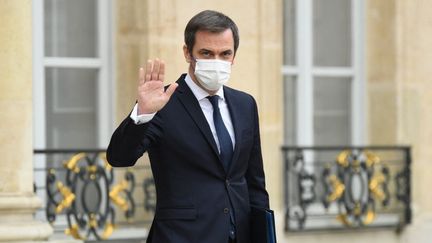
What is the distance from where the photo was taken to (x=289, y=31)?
10.6 metres

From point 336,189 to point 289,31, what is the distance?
133cm

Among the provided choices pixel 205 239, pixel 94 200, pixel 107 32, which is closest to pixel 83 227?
pixel 94 200

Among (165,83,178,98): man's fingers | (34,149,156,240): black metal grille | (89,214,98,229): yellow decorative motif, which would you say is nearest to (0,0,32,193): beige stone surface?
(34,149,156,240): black metal grille

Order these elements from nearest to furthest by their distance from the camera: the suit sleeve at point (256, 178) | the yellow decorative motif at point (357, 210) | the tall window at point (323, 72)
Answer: the suit sleeve at point (256, 178), the yellow decorative motif at point (357, 210), the tall window at point (323, 72)

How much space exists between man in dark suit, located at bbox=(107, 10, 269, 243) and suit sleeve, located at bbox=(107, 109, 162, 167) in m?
0.01

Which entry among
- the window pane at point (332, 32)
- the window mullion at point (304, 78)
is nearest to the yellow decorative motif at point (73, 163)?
the window mullion at point (304, 78)

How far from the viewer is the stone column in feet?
26.6

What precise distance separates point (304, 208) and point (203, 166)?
16.1 ft

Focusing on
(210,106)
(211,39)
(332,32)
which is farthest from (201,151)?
(332,32)

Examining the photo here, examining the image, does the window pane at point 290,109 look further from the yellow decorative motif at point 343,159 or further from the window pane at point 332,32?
the yellow decorative motif at point 343,159

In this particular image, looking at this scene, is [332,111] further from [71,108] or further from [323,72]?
[71,108]

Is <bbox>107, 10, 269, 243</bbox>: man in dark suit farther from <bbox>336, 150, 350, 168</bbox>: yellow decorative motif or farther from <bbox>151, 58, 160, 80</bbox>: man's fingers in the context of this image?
<bbox>336, 150, 350, 168</bbox>: yellow decorative motif

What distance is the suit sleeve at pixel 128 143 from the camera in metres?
5.00

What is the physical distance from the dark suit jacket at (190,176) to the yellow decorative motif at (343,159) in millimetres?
5050
